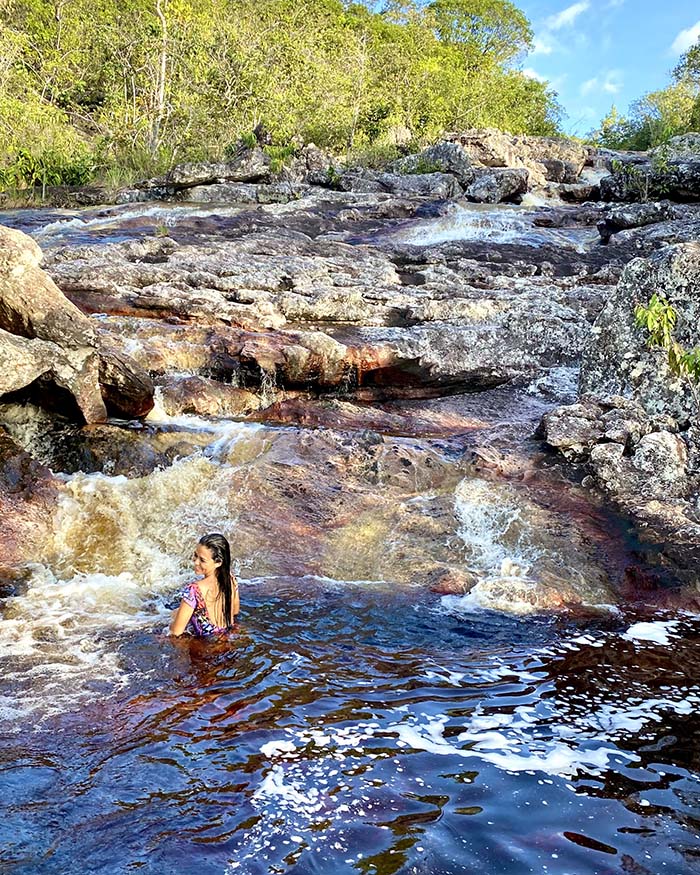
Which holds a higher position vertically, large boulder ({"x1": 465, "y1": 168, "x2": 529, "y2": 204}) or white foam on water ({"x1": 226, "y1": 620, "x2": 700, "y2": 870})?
large boulder ({"x1": 465, "y1": 168, "x2": 529, "y2": 204})

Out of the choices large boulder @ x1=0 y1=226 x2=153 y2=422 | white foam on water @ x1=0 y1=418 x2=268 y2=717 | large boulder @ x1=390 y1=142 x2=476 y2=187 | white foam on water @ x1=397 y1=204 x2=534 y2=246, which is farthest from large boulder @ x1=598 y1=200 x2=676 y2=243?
large boulder @ x1=0 y1=226 x2=153 y2=422

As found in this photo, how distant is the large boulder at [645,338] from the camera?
7.24 metres

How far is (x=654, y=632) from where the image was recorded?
503 cm

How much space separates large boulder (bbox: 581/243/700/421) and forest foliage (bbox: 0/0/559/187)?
20.5 metres

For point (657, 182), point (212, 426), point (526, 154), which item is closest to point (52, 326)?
point (212, 426)

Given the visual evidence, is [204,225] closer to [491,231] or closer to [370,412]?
[491,231]

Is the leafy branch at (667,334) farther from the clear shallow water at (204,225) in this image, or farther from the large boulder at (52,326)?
the clear shallow water at (204,225)

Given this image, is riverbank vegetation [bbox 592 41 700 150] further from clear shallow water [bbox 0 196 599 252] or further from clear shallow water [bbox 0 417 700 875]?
clear shallow water [bbox 0 417 700 875]

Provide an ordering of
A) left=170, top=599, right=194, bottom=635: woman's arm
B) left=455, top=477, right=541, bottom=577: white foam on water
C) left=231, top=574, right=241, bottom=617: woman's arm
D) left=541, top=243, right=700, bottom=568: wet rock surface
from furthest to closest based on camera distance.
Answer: left=541, top=243, right=700, bottom=568: wet rock surface → left=455, top=477, right=541, bottom=577: white foam on water → left=231, top=574, right=241, bottom=617: woman's arm → left=170, top=599, right=194, bottom=635: woman's arm

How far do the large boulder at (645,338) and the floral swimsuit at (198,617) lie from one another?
4.66 metres

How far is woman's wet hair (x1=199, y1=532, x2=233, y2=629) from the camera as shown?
492 centimetres

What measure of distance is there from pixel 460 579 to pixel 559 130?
1681 inches

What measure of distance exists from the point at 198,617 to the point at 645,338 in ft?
17.0

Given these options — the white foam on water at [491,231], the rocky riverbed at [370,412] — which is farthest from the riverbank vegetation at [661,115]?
the rocky riverbed at [370,412]
